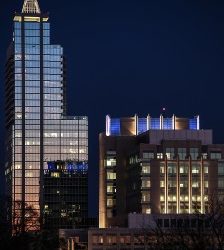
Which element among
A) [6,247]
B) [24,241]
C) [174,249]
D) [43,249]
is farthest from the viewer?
[43,249]

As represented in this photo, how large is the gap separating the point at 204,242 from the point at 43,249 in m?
118

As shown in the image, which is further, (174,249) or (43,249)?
(43,249)

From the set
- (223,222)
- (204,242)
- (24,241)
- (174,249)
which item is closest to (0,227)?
(24,241)

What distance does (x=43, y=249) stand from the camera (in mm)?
199875

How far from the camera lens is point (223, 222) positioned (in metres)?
120

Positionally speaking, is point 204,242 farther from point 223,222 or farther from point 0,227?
point 0,227

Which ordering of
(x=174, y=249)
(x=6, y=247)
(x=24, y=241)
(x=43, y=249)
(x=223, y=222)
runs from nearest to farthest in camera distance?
(x=174, y=249) → (x=223, y=222) → (x=6, y=247) → (x=24, y=241) → (x=43, y=249)

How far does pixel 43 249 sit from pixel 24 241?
29725mm

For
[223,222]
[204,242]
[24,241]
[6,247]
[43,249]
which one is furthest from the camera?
[43,249]

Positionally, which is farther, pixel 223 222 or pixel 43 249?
pixel 43 249

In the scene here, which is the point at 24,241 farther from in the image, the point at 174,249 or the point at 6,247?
the point at 174,249

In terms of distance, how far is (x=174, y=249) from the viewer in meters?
96.4

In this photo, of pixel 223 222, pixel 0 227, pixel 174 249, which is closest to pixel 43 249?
pixel 0 227

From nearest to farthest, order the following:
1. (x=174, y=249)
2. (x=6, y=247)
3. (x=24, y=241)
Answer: (x=174, y=249) → (x=6, y=247) → (x=24, y=241)
